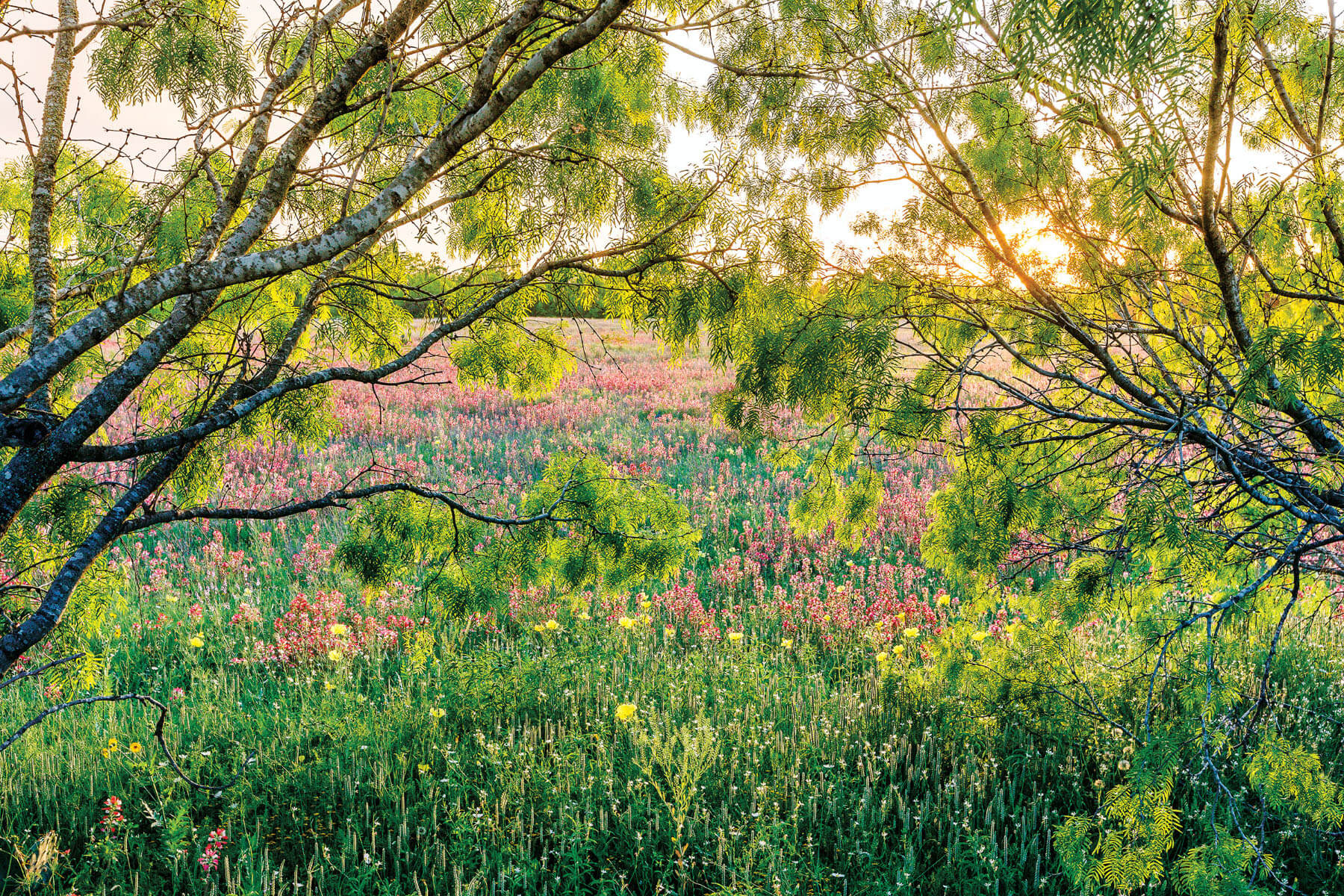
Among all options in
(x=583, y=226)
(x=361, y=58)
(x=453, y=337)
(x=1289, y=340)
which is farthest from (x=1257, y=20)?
(x=453, y=337)

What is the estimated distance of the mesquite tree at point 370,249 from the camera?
8.68 ft

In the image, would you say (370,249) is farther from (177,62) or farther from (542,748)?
(542,748)

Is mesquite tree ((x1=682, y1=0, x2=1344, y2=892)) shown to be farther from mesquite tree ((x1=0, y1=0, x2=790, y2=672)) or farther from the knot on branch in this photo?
the knot on branch

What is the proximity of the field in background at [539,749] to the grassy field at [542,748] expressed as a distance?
2cm

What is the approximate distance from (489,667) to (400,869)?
1691mm

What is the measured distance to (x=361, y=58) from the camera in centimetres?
203

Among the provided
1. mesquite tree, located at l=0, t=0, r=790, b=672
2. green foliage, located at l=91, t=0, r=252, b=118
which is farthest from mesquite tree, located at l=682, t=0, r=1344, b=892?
green foliage, located at l=91, t=0, r=252, b=118

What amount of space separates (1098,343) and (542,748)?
3.64 meters

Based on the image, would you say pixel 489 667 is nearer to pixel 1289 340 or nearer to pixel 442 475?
pixel 1289 340

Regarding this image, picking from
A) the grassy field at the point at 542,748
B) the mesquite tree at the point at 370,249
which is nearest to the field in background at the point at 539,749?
the grassy field at the point at 542,748

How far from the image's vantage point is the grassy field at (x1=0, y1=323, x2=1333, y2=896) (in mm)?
3453

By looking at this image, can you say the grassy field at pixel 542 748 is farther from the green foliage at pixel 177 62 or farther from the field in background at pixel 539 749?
the green foliage at pixel 177 62

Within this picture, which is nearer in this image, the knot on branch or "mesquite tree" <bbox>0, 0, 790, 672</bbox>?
the knot on branch

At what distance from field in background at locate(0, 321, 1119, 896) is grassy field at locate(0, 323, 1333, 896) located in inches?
0.9
